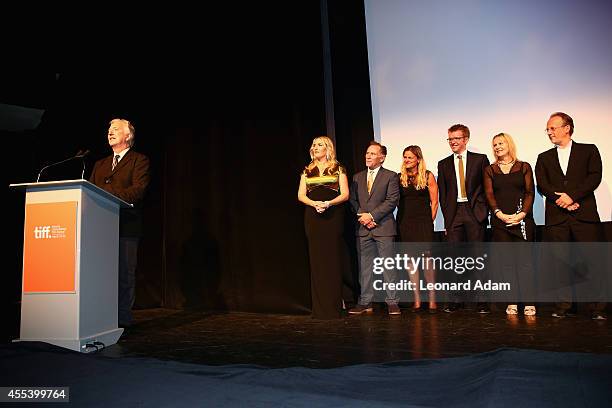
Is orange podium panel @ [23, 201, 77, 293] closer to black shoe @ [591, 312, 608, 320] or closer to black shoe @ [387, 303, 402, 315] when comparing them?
black shoe @ [387, 303, 402, 315]

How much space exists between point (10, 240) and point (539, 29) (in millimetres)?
6258

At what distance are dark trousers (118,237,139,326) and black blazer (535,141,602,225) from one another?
3.36 meters

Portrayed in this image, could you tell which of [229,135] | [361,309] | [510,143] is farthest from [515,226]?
[229,135]

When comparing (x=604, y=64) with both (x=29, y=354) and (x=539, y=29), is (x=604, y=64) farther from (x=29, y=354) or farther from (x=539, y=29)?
(x=29, y=354)

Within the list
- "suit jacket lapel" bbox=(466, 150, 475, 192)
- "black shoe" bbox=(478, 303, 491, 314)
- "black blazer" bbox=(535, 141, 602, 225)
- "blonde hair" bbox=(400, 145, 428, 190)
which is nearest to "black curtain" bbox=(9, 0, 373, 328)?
"blonde hair" bbox=(400, 145, 428, 190)

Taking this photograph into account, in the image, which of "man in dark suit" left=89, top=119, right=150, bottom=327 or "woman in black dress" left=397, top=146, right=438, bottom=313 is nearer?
"man in dark suit" left=89, top=119, right=150, bottom=327

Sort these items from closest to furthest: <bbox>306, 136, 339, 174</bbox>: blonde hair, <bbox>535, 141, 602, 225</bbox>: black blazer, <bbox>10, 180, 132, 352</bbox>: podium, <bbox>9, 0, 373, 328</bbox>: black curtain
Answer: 1. <bbox>10, 180, 132, 352</bbox>: podium
2. <bbox>535, 141, 602, 225</bbox>: black blazer
3. <bbox>306, 136, 339, 174</bbox>: blonde hair
4. <bbox>9, 0, 373, 328</bbox>: black curtain

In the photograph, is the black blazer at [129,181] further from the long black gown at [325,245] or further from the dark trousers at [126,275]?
the long black gown at [325,245]

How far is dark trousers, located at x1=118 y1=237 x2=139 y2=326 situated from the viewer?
3.35 metres

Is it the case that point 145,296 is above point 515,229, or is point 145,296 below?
below

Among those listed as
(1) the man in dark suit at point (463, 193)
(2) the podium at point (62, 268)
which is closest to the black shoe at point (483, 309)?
(1) the man in dark suit at point (463, 193)

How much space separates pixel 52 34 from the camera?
16.5 feet

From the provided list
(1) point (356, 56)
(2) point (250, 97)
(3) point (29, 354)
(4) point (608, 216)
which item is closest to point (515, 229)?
(4) point (608, 216)

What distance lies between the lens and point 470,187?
4.12 metres
